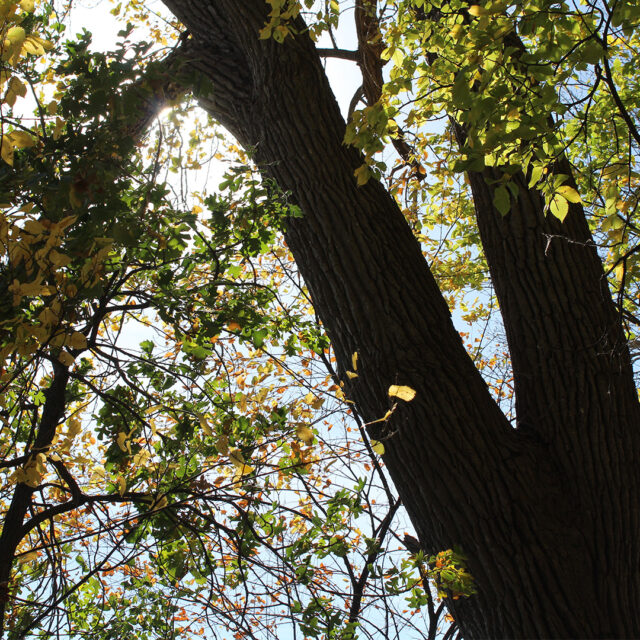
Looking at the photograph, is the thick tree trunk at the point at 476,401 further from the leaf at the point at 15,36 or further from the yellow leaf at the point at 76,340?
the yellow leaf at the point at 76,340

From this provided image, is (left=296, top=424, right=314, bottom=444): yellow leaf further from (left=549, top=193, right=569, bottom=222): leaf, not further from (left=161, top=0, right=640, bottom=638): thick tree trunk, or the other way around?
(left=549, top=193, right=569, bottom=222): leaf

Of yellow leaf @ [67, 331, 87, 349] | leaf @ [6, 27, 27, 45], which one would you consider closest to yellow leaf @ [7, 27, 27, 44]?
leaf @ [6, 27, 27, 45]

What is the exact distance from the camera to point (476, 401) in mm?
2504

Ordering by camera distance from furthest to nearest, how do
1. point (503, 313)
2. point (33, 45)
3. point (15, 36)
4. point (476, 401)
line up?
point (503, 313) < point (476, 401) < point (33, 45) < point (15, 36)

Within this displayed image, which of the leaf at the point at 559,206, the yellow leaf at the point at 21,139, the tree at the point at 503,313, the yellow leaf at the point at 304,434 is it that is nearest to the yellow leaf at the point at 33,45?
the yellow leaf at the point at 21,139

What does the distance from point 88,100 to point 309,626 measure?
7.22 feet

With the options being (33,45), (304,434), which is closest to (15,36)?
(33,45)

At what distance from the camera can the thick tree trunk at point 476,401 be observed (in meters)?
2.26

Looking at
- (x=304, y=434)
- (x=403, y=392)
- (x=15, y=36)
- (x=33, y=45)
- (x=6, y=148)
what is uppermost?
(x=33, y=45)

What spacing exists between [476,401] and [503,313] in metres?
0.65

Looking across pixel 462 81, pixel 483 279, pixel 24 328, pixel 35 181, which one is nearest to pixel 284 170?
pixel 462 81

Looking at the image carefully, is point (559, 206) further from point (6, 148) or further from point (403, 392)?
point (6, 148)

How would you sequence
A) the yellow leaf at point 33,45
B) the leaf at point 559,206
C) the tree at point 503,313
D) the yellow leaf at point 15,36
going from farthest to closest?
the tree at point 503,313, the leaf at point 559,206, the yellow leaf at point 33,45, the yellow leaf at point 15,36

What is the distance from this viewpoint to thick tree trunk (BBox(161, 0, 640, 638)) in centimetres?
226
